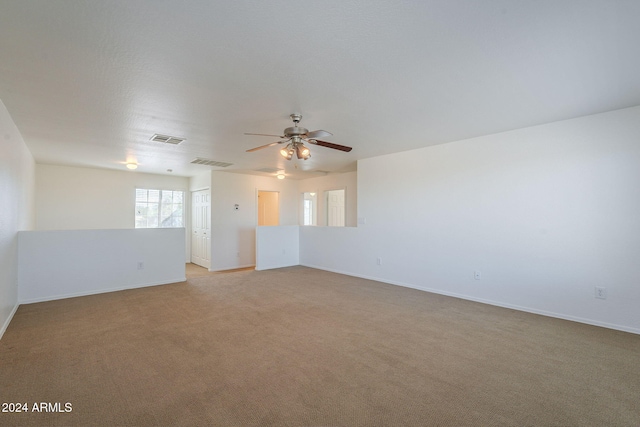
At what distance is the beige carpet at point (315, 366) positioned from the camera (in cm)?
185

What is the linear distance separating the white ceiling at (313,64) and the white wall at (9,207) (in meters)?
0.30

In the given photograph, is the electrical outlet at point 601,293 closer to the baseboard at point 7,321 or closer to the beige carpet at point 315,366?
the beige carpet at point 315,366

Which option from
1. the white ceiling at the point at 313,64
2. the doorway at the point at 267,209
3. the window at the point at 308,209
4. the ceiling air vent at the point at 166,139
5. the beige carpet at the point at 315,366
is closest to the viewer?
the white ceiling at the point at 313,64

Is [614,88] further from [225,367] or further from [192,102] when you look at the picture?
[225,367]

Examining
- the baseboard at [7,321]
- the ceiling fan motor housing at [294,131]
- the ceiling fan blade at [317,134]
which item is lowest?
the baseboard at [7,321]

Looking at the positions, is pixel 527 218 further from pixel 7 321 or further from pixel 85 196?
pixel 85 196

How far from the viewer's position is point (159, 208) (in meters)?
8.00

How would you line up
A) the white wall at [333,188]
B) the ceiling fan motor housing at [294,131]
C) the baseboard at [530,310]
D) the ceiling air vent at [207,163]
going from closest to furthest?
the baseboard at [530,310], the ceiling fan motor housing at [294,131], the ceiling air vent at [207,163], the white wall at [333,188]

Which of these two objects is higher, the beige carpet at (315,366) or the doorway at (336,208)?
the doorway at (336,208)

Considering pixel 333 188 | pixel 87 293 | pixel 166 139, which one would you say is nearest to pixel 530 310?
pixel 333 188

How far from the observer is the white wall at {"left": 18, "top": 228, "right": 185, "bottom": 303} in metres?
4.30

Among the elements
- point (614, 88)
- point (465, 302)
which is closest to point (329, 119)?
point (614, 88)

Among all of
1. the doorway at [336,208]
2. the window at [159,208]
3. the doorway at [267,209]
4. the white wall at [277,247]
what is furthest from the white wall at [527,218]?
the window at [159,208]

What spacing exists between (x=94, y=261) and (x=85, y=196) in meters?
2.98
